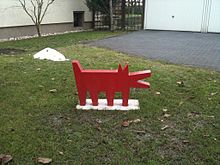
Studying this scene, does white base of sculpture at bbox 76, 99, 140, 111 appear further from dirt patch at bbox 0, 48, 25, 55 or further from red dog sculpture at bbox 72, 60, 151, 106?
dirt patch at bbox 0, 48, 25, 55

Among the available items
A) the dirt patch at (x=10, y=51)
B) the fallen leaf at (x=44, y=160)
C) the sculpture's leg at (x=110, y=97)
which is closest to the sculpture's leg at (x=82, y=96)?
the sculpture's leg at (x=110, y=97)

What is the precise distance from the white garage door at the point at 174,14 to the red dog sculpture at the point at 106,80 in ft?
44.0

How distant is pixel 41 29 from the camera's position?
1316cm

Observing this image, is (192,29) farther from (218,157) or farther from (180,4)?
(218,157)

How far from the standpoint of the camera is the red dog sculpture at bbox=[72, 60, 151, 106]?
385cm

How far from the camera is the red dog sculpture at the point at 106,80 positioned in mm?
3848

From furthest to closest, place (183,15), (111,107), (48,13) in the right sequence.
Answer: (183,15), (48,13), (111,107)

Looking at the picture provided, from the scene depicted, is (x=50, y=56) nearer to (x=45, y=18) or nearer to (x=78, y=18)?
(x=45, y=18)

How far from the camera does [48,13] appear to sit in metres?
13.5

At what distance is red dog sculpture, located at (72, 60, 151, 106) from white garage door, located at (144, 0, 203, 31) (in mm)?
13400

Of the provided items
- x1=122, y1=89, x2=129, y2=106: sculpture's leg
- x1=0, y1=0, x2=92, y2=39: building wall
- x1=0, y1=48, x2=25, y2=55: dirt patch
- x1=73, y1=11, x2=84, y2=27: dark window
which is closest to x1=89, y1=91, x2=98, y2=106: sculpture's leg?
x1=122, y1=89, x2=129, y2=106: sculpture's leg

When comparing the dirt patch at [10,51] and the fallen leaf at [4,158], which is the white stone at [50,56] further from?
the fallen leaf at [4,158]

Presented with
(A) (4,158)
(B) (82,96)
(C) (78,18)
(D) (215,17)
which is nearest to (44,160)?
(A) (4,158)

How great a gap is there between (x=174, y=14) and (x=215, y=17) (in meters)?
2.15
